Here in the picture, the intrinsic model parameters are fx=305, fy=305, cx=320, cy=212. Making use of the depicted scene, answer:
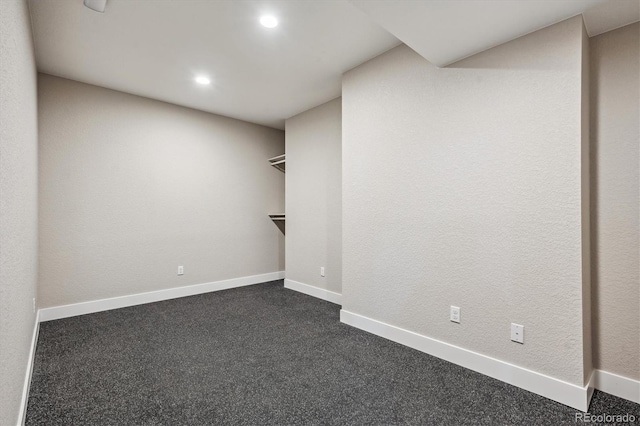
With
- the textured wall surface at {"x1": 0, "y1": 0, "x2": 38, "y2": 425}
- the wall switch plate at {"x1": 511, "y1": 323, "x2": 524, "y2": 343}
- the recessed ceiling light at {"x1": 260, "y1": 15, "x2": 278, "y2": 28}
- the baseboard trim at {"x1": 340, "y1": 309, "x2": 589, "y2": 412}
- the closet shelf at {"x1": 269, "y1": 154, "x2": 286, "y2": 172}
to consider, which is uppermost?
the recessed ceiling light at {"x1": 260, "y1": 15, "x2": 278, "y2": 28}

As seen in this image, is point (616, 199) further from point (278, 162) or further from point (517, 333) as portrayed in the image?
point (278, 162)

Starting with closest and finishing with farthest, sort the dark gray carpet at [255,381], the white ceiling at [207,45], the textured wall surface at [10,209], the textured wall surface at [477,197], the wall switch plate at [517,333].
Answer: the textured wall surface at [10,209]
the dark gray carpet at [255,381]
the textured wall surface at [477,197]
the wall switch plate at [517,333]
the white ceiling at [207,45]

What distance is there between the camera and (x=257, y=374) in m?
2.15

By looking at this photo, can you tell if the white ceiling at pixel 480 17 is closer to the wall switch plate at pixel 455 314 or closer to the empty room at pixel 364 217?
the empty room at pixel 364 217

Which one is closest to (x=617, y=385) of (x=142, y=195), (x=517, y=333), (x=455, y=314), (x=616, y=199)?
(x=517, y=333)

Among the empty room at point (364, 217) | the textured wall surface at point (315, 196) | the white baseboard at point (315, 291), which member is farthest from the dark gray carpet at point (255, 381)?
the textured wall surface at point (315, 196)

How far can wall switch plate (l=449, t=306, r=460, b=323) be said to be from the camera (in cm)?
231

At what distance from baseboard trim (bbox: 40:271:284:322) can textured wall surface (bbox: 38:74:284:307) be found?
69 mm

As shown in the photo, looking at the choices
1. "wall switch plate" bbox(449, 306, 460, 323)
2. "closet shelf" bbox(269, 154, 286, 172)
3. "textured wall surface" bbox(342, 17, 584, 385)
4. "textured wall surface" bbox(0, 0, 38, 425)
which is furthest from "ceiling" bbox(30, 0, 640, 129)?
"wall switch plate" bbox(449, 306, 460, 323)

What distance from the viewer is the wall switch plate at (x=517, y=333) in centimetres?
200

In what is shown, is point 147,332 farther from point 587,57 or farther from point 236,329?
point 587,57

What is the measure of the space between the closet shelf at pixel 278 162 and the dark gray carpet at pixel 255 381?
8.59ft

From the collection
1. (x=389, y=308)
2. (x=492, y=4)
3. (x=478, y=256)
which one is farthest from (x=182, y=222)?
(x=492, y=4)

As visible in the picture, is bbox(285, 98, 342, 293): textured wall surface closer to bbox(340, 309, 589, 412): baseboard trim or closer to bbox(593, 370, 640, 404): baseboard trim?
bbox(340, 309, 589, 412): baseboard trim
